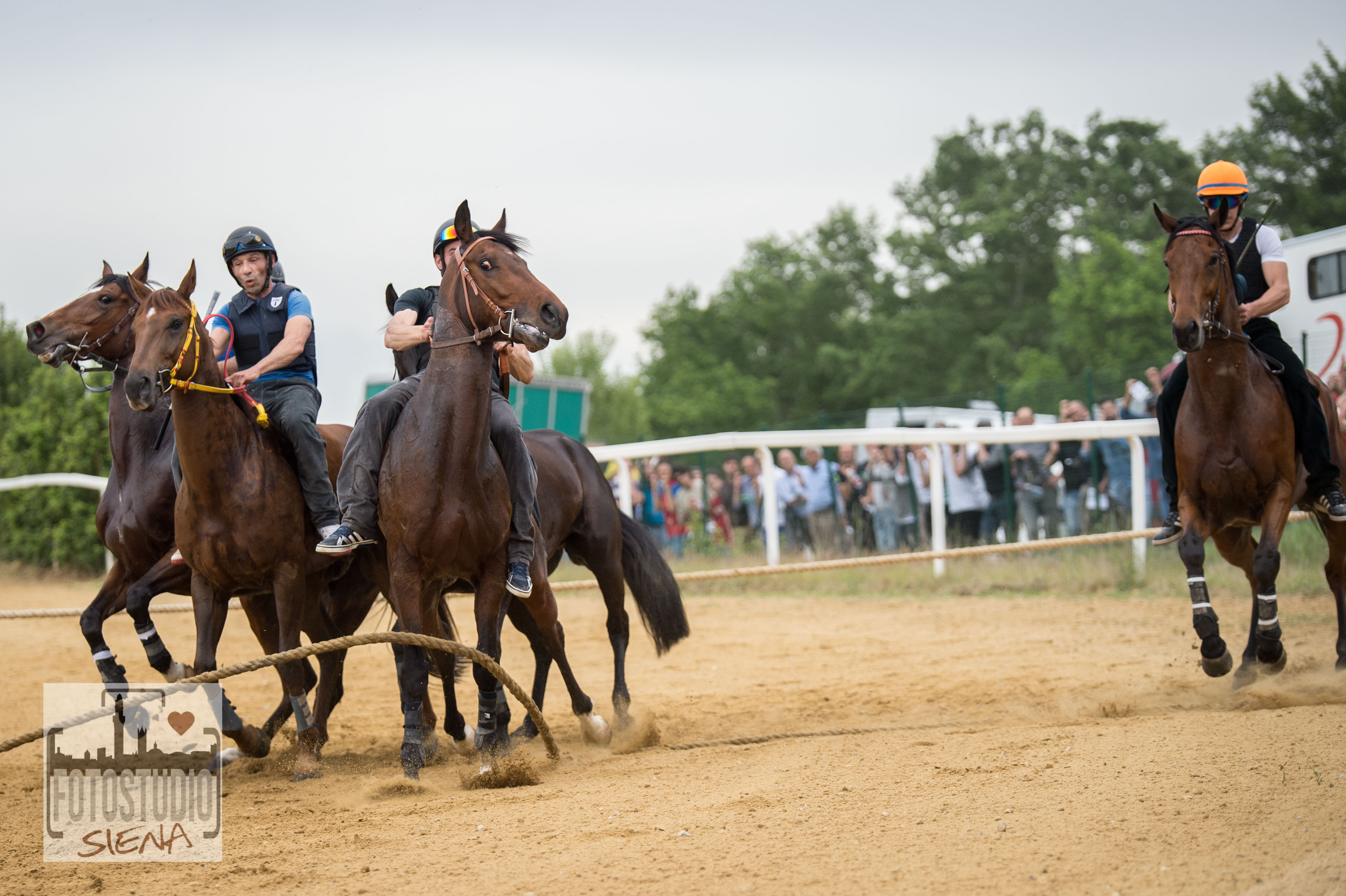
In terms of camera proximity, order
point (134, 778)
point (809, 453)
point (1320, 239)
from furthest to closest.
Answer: point (1320, 239) → point (809, 453) → point (134, 778)

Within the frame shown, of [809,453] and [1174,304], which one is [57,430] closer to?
[809,453]

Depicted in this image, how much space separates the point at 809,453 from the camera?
49.1 feet

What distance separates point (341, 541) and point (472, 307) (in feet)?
4.58

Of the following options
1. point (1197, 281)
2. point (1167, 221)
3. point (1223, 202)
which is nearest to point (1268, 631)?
point (1197, 281)

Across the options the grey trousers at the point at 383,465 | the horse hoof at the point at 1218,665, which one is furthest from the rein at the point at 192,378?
the horse hoof at the point at 1218,665

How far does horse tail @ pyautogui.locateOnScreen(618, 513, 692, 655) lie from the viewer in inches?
304

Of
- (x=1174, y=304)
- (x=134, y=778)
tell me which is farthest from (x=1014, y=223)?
(x=134, y=778)

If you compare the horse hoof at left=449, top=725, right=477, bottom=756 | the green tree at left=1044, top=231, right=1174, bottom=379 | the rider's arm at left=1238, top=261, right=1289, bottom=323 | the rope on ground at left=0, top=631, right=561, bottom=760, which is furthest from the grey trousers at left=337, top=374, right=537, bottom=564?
the green tree at left=1044, top=231, right=1174, bottom=379

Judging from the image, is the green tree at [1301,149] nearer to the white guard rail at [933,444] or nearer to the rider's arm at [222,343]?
the white guard rail at [933,444]

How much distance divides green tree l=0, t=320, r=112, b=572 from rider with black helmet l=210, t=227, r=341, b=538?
36.4 feet

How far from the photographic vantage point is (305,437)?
254 inches

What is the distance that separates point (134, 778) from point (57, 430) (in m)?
13.5

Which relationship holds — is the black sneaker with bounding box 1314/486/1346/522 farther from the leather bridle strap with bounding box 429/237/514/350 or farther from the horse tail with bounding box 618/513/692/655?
the leather bridle strap with bounding box 429/237/514/350

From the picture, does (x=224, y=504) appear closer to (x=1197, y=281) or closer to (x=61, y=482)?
(x=1197, y=281)
